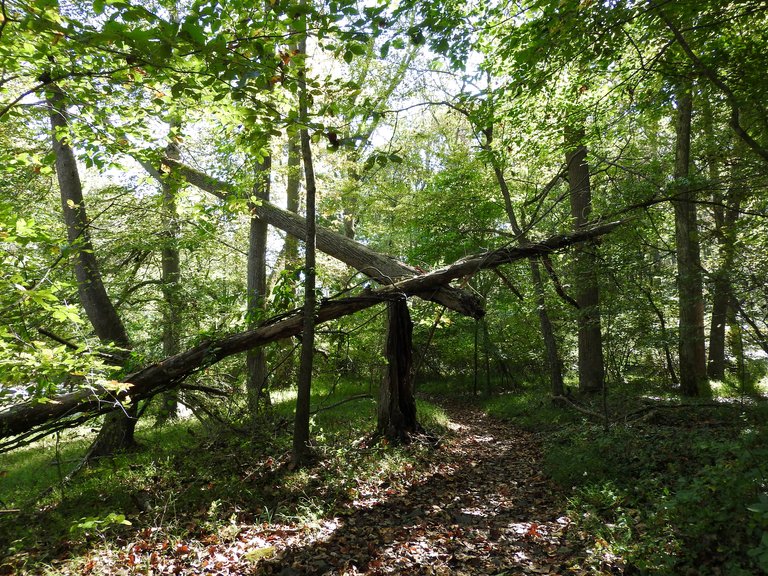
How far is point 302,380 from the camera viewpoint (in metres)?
5.99

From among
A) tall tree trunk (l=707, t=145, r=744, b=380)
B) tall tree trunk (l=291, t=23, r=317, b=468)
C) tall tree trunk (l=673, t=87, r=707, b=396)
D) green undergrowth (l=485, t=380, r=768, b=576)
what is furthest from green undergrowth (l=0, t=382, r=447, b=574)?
tall tree trunk (l=673, t=87, r=707, b=396)

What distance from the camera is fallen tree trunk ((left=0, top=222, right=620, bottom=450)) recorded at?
5000 mm

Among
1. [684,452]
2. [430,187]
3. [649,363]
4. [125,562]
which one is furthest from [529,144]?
[649,363]

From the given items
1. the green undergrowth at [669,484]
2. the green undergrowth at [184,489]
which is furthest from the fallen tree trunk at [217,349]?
the green undergrowth at [669,484]

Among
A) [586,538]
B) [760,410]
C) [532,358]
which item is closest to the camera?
[586,538]

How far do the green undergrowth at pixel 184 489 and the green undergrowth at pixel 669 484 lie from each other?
266 centimetres

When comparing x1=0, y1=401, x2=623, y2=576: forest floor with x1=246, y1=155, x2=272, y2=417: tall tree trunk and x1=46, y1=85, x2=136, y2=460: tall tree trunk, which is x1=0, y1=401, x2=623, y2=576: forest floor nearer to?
x1=246, y1=155, x2=272, y2=417: tall tree trunk

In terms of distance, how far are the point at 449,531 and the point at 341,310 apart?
10.8 feet

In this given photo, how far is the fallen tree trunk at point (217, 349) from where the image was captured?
500 centimetres

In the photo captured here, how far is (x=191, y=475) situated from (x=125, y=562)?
1932 millimetres

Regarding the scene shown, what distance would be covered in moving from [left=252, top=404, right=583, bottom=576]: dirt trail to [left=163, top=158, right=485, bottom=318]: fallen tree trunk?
2.51m

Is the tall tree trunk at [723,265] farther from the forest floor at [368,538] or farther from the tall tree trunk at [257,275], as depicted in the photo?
the tall tree trunk at [257,275]

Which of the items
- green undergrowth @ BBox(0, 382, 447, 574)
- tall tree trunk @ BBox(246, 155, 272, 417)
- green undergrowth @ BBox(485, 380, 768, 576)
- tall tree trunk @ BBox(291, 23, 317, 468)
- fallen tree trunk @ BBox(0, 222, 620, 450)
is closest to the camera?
green undergrowth @ BBox(485, 380, 768, 576)

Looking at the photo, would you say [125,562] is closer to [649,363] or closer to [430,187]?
[430,187]
